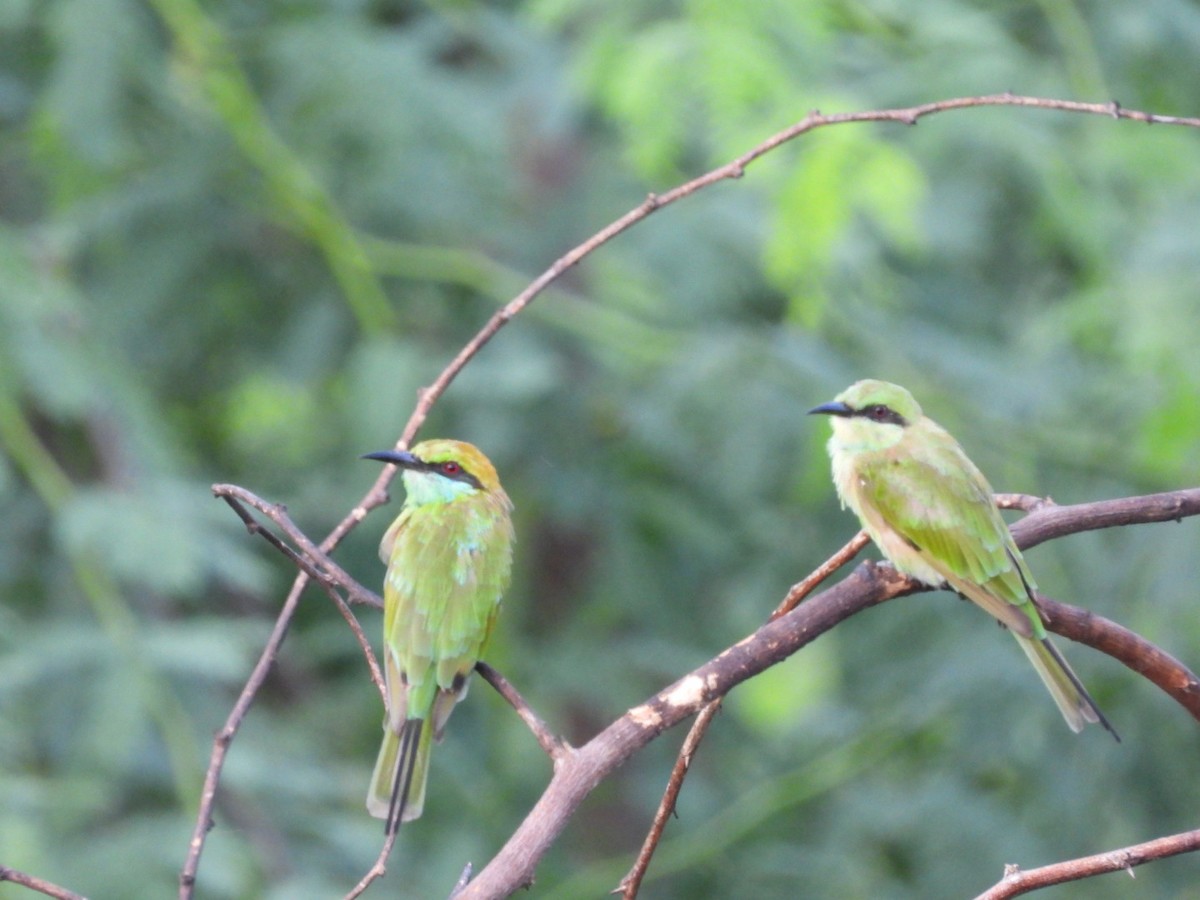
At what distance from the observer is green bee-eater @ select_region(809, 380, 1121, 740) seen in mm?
2803

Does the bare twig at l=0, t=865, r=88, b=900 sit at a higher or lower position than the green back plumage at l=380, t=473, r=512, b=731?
lower

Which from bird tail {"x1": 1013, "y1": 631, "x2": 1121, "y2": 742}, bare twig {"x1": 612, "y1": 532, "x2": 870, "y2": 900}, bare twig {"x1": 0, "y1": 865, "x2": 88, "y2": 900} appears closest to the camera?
bare twig {"x1": 0, "y1": 865, "x2": 88, "y2": 900}

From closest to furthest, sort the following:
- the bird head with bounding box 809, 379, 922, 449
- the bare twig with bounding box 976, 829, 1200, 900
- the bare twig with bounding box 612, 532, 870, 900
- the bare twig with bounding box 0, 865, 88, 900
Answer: the bare twig with bounding box 0, 865, 88, 900
the bare twig with bounding box 976, 829, 1200, 900
the bare twig with bounding box 612, 532, 870, 900
the bird head with bounding box 809, 379, 922, 449

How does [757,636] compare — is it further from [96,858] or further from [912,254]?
[912,254]

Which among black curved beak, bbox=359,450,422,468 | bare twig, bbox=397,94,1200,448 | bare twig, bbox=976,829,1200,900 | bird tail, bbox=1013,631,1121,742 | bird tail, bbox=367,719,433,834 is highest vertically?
black curved beak, bbox=359,450,422,468

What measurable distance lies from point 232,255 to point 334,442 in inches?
37.3

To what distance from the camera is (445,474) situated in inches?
134

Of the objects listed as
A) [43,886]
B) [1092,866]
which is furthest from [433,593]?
[1092,866]

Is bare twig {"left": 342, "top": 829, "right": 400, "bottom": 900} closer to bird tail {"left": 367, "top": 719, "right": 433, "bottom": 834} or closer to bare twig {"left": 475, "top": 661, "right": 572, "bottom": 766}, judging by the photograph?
bare twig {"left": 475, "top": 661, "right": 572, "bottom": 766}

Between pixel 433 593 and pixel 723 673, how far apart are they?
4.11 ft

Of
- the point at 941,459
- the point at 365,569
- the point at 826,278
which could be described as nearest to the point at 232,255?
the point at 365,569

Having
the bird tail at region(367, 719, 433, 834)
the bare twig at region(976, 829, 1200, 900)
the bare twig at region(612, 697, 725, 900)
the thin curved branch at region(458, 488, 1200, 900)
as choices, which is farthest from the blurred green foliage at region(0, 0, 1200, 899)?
the bare twig at region(976, 829, 1200, 900)

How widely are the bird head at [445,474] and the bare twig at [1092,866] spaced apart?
1.70m

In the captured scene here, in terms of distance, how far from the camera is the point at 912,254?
7.33 metres
